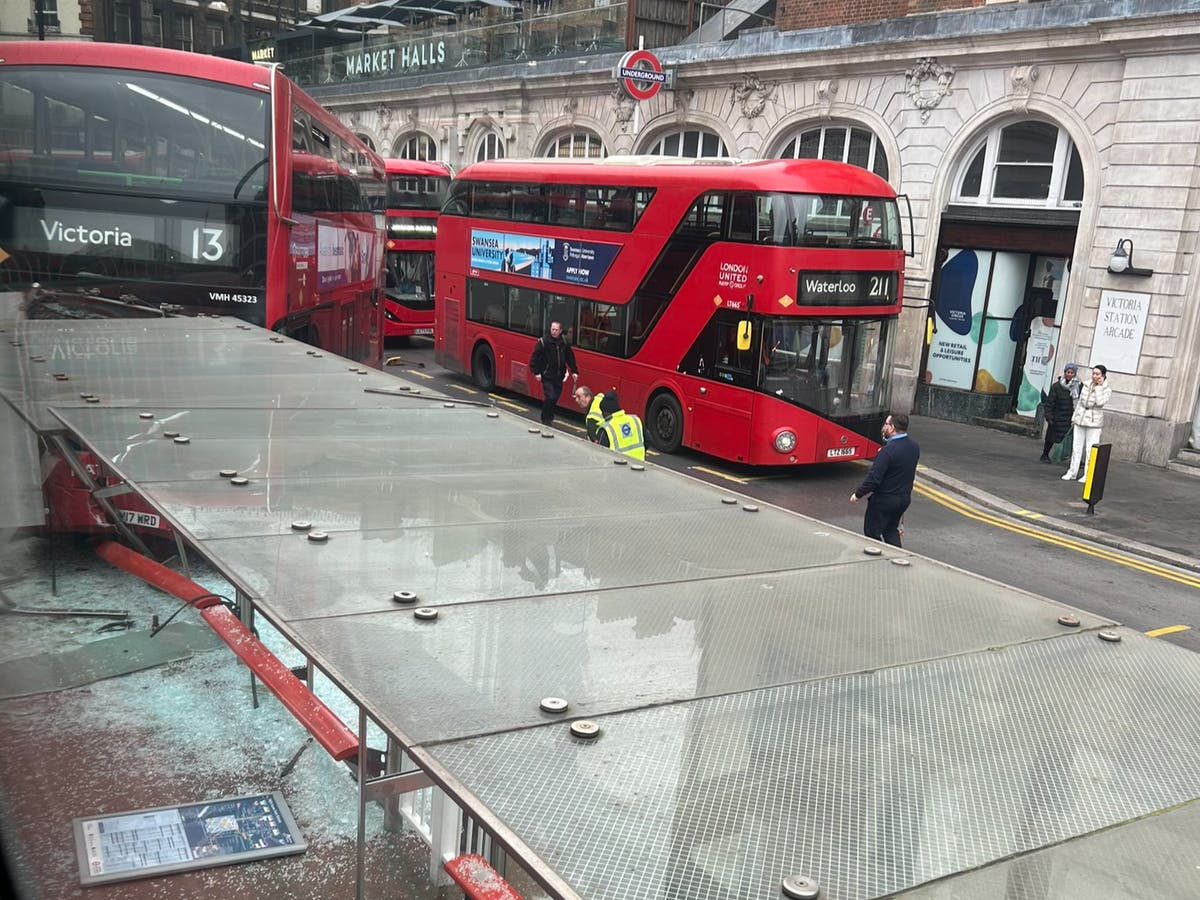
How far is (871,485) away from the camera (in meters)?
9.66

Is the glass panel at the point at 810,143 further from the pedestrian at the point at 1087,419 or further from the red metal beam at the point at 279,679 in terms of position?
the red metal beam at the point at 279,679

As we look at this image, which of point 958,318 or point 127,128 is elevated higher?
point 127,128

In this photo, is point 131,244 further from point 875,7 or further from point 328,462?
point 875,7

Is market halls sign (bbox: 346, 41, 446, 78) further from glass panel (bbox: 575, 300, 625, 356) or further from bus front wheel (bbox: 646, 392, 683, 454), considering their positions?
bus front wheel (bbox: 646, 392, 683, 454)

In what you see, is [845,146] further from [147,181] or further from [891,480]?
[147,181]

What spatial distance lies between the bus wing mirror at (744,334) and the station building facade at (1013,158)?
6486 millimetres

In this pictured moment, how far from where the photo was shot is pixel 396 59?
38.2 m

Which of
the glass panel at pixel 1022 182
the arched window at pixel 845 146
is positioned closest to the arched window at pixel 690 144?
the arched window at pixel 845 146

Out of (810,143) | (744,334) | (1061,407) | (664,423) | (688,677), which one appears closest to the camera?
(688,677)

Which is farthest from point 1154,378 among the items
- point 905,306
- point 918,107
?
point 918,107

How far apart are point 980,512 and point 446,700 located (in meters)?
12.6

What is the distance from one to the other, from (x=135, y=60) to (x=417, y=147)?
28.7 m

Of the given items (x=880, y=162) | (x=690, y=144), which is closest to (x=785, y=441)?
(x=880, y=162)

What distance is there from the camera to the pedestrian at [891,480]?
9688 mm
